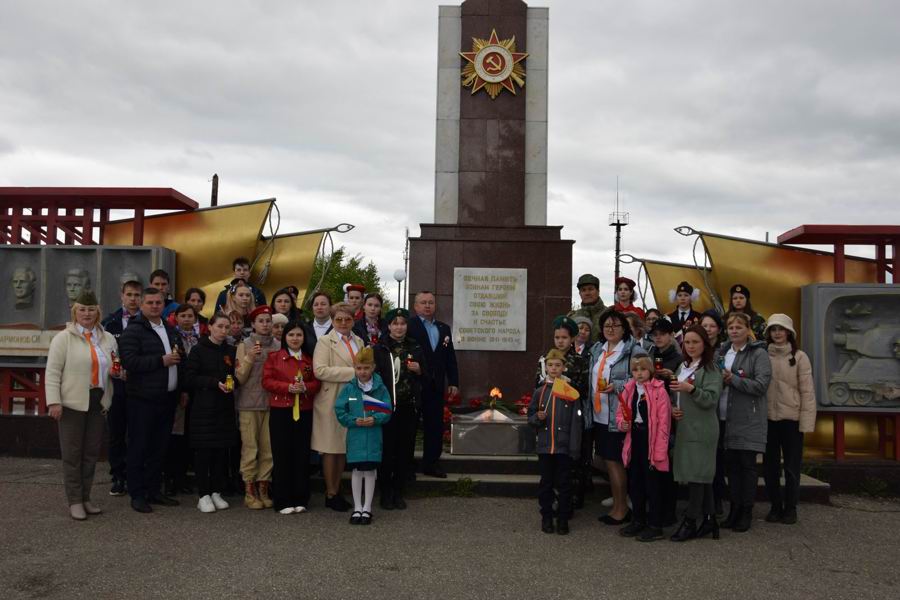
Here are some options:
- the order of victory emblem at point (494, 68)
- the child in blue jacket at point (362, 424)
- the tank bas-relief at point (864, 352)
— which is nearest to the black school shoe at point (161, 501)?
the child in blue jacket at point (362, 424)

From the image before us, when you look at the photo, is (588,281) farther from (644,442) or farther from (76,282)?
(76,282)

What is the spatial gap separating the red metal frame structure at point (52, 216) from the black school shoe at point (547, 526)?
5171 millimetres

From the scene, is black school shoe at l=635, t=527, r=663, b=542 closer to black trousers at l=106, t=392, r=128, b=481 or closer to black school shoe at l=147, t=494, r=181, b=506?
black school shoe at l=147, t=494, r=181, b=506

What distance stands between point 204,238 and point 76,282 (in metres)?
1.37

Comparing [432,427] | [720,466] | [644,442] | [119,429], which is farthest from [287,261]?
[720,466]

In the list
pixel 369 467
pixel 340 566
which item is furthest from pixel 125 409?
pixel 340 566

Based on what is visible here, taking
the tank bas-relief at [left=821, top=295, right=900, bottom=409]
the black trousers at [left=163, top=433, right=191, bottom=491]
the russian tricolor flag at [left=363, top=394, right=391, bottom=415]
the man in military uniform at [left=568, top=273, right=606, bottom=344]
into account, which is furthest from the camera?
the tank bas-relief at [left=821, top=295, right=900, bottom=409]

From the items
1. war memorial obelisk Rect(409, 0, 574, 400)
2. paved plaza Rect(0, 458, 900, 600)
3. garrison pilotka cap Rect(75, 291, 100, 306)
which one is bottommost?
paved plaza Rect(0, 458, 900, 600)

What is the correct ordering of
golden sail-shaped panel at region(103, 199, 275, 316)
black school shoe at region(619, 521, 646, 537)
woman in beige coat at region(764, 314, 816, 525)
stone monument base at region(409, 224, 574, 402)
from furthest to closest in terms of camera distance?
1. stone monument base at region(409, 224, 574, 402)
2. golden sail-shaped panel at region(103, 199, 275, 316)
3. woman in beige coat at region(764, 314, 816, 525)
4. black school shoe at region(619, 521, 646, 537)

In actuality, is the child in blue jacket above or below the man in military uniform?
below

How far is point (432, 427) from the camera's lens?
628 cm

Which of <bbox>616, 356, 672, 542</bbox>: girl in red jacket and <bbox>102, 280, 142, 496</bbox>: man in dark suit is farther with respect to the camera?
<bbox>102, 280, 142, 496</bbox>: man in dark suit

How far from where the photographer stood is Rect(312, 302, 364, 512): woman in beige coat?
5.43 m

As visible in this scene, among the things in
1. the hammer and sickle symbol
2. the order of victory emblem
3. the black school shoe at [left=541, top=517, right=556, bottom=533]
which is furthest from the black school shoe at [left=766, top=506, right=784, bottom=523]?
the hammer and sickle symbol
